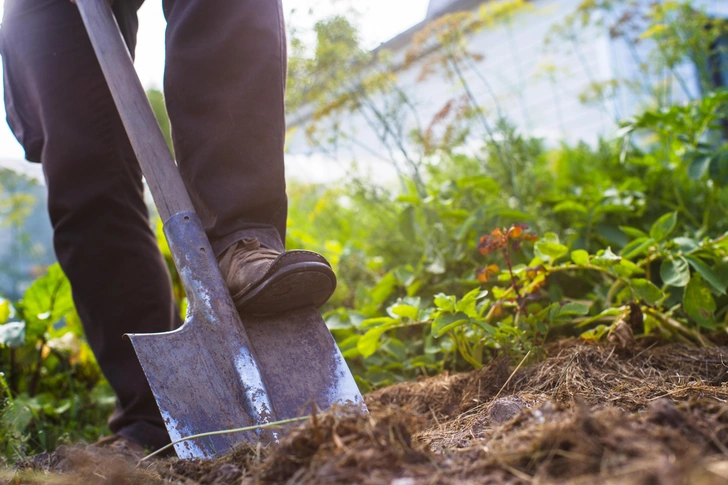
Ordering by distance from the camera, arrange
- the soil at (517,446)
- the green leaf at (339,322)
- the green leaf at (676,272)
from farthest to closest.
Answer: the green leaf at (339,322)
the green leaf at (676,272)
the soil at (517,446)

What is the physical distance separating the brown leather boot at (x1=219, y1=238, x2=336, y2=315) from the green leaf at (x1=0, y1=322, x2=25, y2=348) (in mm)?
1013

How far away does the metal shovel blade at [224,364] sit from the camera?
113 centimetres

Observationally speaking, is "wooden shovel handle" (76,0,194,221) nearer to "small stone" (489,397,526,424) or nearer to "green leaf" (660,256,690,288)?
→ "small stone" (489,397,526,424)

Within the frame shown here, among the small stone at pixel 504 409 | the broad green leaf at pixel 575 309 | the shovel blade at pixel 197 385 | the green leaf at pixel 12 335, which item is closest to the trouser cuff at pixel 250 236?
the shovel blade at pixel 197 385

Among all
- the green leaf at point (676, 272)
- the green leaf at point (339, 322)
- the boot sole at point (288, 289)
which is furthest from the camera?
the green leaf at point (339, 322)

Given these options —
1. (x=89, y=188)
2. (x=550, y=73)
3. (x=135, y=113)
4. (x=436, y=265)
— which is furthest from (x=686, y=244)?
(x=550, y=73)

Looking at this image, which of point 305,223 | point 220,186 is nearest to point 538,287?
point 220,186

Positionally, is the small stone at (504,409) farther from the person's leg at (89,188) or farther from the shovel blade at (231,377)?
the person's leg at (89,188)

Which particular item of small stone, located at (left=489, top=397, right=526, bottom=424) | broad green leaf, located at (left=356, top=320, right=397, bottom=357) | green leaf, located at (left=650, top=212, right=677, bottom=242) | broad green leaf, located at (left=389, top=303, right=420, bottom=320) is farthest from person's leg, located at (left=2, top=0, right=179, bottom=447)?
green leaf, located at (left=650, top=212, right=677, bottom=242)

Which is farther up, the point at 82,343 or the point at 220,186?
the point at 220,186

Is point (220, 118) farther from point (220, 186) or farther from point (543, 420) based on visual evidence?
point (543, 420)

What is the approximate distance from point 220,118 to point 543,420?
Result: 993 millimetres

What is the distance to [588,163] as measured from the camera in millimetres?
3537

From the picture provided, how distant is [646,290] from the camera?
4.73ft
